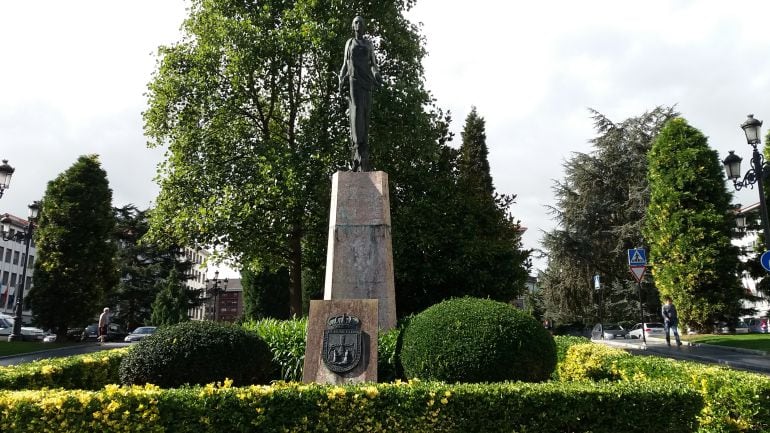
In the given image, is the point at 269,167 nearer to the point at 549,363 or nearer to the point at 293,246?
the point at 293,246

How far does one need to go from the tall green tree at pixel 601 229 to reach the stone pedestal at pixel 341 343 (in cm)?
2817

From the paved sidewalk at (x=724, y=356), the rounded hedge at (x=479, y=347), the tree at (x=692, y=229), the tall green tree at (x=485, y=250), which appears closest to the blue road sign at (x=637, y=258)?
the paved sidewalk at (x=724, y=356)

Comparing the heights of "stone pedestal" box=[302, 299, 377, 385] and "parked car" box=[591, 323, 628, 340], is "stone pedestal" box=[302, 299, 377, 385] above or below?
above

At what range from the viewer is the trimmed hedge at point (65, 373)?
669 cm

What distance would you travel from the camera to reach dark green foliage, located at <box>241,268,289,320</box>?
118 ft

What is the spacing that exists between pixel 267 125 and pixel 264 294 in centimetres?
1819

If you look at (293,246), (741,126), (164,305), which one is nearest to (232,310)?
(164,305)

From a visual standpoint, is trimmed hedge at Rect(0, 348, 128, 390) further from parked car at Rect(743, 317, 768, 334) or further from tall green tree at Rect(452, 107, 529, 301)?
parked car at Rect(743, 317, 768, 334)

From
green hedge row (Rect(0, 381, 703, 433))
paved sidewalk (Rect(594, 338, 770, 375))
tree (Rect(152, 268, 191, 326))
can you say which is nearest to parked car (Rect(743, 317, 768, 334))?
paved sidewalk (Rect(594, 338, 770, 375))

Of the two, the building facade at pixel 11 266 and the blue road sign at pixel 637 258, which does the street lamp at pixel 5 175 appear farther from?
the building facade at pixel 11 266

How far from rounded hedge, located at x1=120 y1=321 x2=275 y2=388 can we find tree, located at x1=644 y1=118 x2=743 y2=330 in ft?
72.2

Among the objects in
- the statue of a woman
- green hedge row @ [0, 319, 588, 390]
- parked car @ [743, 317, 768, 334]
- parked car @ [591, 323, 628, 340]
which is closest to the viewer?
green hedge row @ [0, 319, 588, 390]

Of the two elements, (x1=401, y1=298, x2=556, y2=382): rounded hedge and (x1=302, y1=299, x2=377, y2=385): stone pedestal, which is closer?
(x1=401, y1=298, x2=556, y2=382): rounded hedge

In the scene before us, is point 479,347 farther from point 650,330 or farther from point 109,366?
point 650,330
